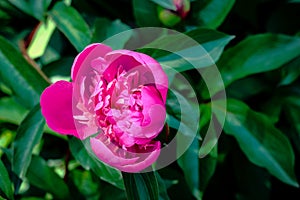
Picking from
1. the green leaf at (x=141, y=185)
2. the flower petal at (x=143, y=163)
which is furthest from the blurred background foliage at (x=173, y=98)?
the flower petal at (x=143, y=163)

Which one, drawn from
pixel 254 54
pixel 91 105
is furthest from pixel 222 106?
pixel 91 105

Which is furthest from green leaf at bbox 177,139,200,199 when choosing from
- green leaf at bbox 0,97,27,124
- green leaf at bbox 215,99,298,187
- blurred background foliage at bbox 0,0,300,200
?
green leaf at bbox 0,97,27,124

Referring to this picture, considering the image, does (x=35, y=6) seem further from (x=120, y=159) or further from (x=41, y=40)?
(x=120, y=159)

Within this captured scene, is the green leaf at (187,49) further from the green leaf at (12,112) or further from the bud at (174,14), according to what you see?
the green leaf at (12,112)

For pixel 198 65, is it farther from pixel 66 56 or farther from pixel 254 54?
pixel 66 56

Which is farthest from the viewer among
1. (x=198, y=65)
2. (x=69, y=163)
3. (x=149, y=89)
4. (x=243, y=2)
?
(x=243, y=2)

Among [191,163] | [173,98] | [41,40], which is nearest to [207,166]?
[191,163]
